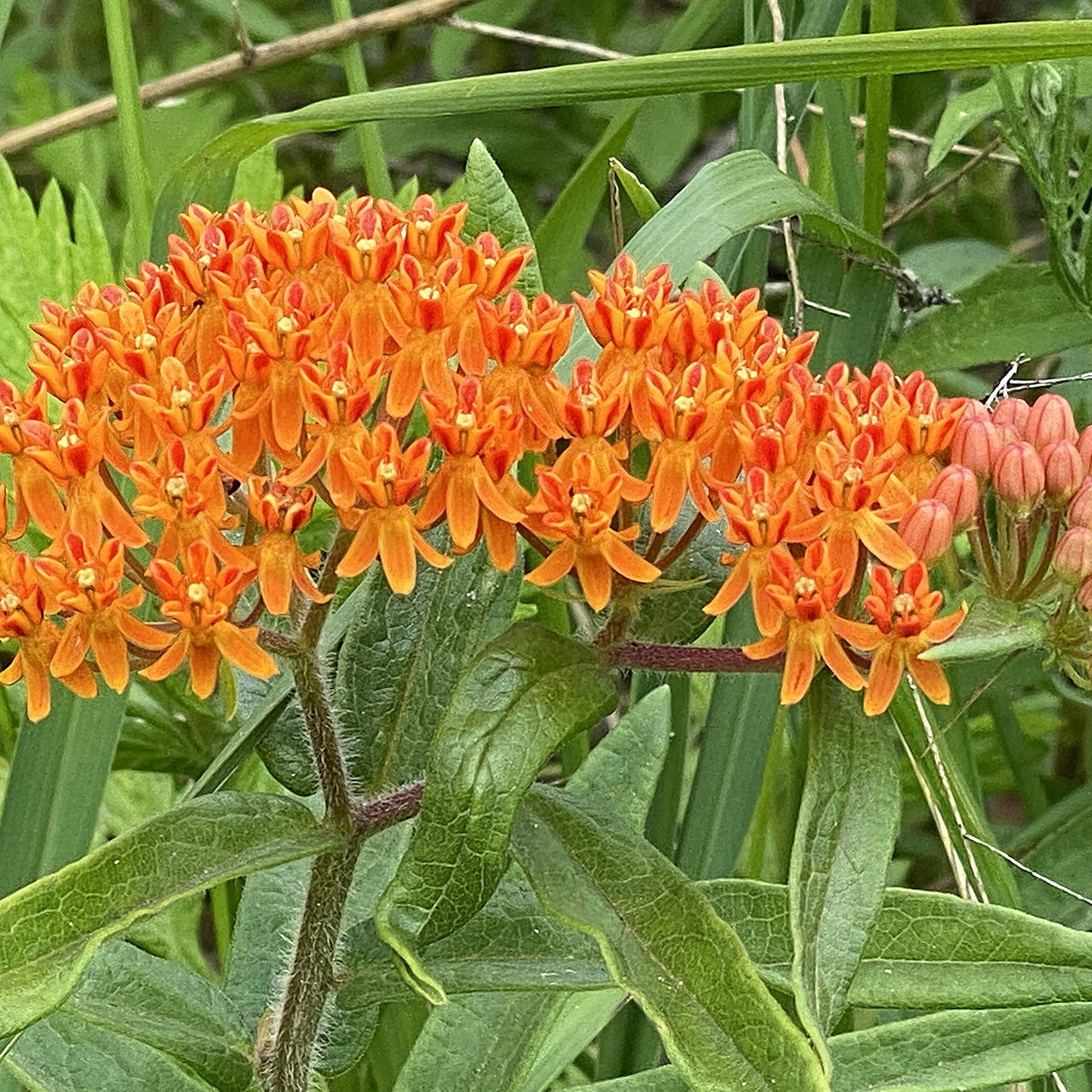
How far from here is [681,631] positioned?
62.1 inches

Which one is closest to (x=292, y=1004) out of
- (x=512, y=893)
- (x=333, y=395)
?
(x=512, y=893)

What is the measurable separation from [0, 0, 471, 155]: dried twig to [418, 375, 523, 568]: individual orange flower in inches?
59.9

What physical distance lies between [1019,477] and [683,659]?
362 millimetres

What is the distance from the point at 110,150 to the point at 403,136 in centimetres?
90

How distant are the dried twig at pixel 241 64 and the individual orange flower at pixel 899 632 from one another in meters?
1.75

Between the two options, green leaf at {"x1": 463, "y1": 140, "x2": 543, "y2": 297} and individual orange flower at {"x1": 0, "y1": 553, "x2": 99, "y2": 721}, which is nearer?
individual orange flower at {"x1": 0, "y1": 553, "x2": 99, "y2": 721}

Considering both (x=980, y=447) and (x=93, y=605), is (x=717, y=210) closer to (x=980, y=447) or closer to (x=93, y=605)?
(x=980, y=447)

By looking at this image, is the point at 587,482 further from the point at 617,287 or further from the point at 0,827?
the point at 0,827

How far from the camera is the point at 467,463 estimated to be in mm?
1382

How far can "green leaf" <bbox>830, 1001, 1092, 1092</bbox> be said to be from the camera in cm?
150

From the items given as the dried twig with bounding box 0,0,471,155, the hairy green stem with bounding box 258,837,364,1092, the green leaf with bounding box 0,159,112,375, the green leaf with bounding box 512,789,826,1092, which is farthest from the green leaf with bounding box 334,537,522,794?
the dried twig with bounding box 0,0,471,155

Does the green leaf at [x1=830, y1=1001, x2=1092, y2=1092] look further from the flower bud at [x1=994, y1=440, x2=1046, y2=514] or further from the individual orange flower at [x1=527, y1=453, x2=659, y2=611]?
the individual orange flower at [x1=527, y1=453, x2=659, y2=611]

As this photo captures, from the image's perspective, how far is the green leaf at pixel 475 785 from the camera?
1.30m

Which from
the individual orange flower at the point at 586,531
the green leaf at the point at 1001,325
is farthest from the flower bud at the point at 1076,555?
the green leaf at the point at 1001,325
